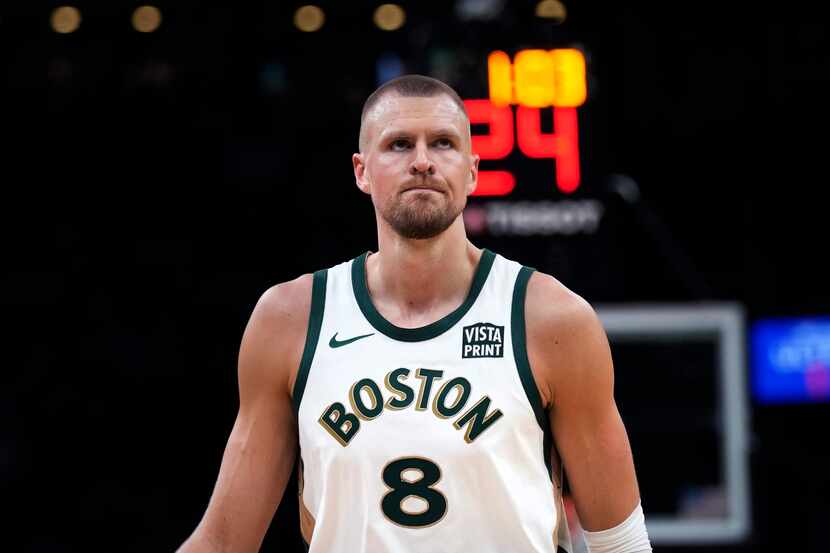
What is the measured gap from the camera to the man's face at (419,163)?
12.2 feet

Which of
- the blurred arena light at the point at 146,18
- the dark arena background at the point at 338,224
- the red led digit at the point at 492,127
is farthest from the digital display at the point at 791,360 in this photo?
the blurred arena light at the point at 146,18

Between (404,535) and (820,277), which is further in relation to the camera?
(820,277)

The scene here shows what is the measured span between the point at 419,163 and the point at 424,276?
0.33 meters

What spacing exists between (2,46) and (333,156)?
2.17 metres

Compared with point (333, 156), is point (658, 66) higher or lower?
higher

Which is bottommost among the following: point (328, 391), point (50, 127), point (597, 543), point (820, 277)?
Answer: point (597, 543)

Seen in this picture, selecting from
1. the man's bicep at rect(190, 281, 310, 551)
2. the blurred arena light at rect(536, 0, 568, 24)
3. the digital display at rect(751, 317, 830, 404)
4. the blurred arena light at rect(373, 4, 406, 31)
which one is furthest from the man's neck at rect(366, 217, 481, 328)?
the digital display at rect(751, 317, 830, 404)

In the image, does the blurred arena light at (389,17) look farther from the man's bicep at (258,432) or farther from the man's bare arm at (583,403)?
the man's bare arm at (583,403)

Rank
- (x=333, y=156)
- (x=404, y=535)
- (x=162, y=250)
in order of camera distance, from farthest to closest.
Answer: (x=162, y=250)
(x=333, y=156)
(x=404, y=535)

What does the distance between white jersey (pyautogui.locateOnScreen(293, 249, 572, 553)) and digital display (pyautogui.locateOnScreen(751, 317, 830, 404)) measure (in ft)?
21.3

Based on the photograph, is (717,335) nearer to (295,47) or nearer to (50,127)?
(295,47)

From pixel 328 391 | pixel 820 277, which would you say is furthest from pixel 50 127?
pixel 328 391

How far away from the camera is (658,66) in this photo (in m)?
9.67

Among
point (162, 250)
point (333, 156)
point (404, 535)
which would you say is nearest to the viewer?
point (404, 535)
